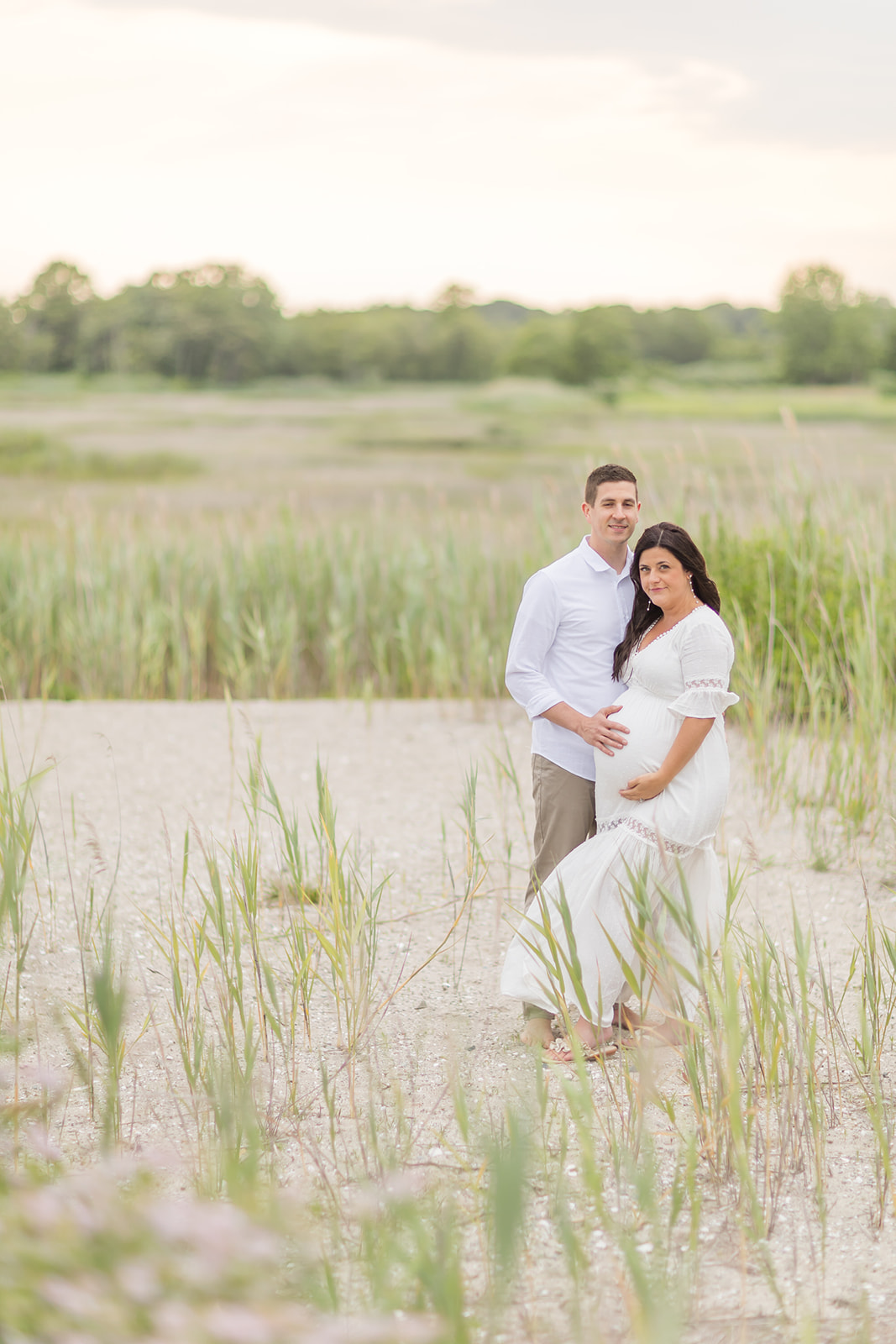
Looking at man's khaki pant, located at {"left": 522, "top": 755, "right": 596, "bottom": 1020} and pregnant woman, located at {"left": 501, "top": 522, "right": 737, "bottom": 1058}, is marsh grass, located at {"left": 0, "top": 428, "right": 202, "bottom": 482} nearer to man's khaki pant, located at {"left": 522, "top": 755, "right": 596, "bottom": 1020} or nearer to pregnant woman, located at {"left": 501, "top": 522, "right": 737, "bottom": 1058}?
man's khaki pant, located at {"left": 522, "top": 755, "right": 596, "bottom": 1020}

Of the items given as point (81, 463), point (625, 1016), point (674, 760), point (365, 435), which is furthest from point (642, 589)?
point (365, 435)

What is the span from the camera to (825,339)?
1497 inches

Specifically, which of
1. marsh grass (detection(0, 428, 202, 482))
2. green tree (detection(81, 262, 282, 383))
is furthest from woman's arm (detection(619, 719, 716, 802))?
green tree (detection(81, 262, 282, 383))

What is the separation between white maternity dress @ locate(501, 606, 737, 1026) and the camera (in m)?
2.44

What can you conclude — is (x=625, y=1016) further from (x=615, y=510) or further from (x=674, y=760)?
(x=615, y=510)

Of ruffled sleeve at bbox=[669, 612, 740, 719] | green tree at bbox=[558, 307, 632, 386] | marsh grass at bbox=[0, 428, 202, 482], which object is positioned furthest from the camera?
green tree at bbox=[558, 307, 632, 386]

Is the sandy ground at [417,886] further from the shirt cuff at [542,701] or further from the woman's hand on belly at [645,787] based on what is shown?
the shirt cuff at [542,701]

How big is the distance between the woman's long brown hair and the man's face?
0.07 m

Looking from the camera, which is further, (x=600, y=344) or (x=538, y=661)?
(x=600, y=344)

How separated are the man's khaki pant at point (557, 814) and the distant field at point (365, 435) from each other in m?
4.34

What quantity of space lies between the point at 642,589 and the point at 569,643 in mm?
212

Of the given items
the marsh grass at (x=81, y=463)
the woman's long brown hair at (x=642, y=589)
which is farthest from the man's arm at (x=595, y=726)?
the marsh grass at (x=81, y=463)

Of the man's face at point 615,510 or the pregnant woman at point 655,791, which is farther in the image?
the man's face at point 615,510

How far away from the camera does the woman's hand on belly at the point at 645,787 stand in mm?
2465
